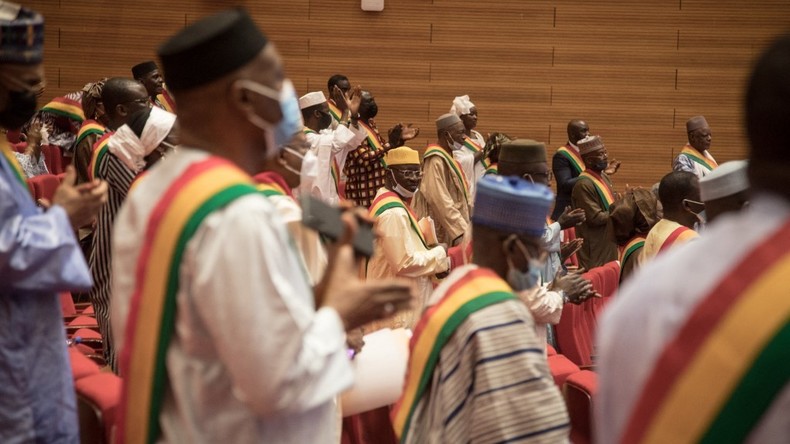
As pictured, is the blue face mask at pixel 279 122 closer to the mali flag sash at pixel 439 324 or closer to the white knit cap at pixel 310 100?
the mali flag sash at pixel 439 324

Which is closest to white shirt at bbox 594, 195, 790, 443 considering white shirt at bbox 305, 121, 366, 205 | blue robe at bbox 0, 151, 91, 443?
blue robe at bbox 0, 151, 91, 443

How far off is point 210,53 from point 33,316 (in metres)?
0.86

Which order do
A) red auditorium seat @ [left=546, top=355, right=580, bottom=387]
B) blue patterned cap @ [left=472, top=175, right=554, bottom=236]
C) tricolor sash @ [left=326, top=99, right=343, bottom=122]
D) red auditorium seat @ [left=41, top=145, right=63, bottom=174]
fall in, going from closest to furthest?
blue patterned cap @ [left=472, top=175, right=554, bottom=236]
red auditorium seat @ [left=546, top=355, right=580, bottom=387]
red auditorium seat @ [left=41, top=145, right=63, bottom=174]
tricolor sash @ [left=326, top=99, right=343, bottom=122]

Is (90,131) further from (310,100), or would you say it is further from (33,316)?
(33,316)

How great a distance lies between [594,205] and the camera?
8.64m

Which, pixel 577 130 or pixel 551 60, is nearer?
pixel 577 130

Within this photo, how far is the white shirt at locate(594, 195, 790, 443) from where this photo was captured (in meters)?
1.48

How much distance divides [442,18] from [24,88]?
998 centimetres

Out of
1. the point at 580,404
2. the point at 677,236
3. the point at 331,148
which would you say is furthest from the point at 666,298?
the point at 331,148

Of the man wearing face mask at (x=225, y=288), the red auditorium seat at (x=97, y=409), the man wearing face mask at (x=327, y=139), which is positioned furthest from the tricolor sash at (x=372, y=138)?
the man wearing face mask at (x=225, y=288)

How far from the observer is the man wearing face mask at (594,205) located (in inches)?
331

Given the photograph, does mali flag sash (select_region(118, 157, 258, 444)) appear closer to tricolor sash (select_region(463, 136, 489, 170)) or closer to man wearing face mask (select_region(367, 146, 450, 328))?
man wearing face mask (select_region(367, 146, 450, 328))

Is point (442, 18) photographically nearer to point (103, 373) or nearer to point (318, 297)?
point (103, 373)

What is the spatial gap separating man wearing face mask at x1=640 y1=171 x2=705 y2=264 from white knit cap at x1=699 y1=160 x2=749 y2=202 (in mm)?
1187
